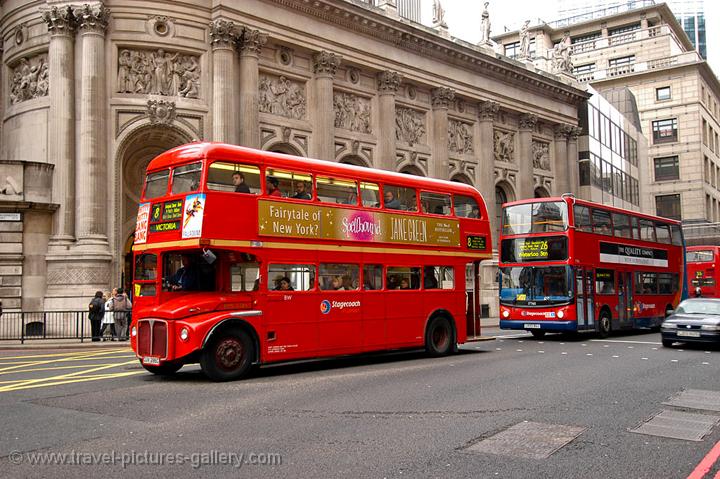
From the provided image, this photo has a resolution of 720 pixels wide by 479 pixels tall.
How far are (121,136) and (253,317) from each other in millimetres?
17034

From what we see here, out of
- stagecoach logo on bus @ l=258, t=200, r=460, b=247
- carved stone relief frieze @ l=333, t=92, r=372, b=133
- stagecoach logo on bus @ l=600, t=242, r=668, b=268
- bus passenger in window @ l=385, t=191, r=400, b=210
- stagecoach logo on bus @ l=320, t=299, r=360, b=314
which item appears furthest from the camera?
carved stone relief frieze @ l=333, t=92, r=372, b=133

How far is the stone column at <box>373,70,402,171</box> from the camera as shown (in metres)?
35.4

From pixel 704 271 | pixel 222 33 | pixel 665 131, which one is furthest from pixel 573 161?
pixel 222 33

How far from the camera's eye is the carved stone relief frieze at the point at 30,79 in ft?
92.7

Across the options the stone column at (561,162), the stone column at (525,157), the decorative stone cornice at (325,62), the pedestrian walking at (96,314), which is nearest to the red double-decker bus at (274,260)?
the pedestrian walking at (96,314)

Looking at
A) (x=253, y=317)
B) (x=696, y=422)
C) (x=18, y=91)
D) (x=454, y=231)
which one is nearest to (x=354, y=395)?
(x=253, y=317)

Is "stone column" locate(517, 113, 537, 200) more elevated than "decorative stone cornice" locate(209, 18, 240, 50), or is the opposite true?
"decorative stone cornice" locate(209, 18, 240, 50)

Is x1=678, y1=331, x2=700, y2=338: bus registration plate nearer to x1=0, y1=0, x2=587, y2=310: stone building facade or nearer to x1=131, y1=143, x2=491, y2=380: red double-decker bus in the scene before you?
x1=131, y1=143, x2=491, y2=380: red double-decker bus

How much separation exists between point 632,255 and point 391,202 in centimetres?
1320

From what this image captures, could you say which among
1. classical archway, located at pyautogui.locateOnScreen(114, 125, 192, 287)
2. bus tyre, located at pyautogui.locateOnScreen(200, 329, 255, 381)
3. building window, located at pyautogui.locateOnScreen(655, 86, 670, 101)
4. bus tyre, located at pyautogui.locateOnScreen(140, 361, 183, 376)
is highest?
building window, located at pyautogui.locateOnScreen(655, 86, 670, 101)

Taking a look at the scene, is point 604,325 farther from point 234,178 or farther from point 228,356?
point 234,178

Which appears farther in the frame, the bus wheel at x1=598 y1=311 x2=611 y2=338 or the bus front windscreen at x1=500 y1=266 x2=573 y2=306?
the bus wheel at x1=598 y1=311 x2=611 y2=338

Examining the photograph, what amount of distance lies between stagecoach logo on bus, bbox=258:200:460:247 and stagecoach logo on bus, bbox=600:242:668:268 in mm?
8634

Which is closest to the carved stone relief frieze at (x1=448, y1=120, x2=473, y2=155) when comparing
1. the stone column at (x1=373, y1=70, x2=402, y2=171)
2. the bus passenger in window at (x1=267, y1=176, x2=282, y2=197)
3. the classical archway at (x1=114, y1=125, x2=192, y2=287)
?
the stone column at (x1=373, y1=70, x2=402, y2=171)
